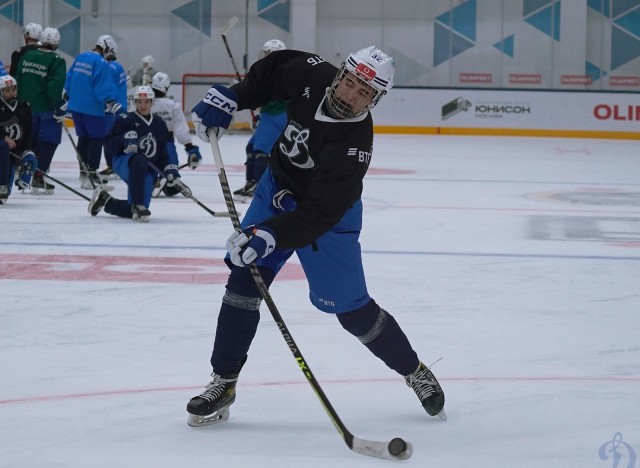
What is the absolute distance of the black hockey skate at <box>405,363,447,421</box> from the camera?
10.4 ft

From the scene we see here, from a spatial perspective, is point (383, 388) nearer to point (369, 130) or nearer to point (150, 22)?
point (369, 130)

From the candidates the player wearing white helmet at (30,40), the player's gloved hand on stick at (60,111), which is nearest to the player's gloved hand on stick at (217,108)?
the player's gloved hand on stick at (60,111)

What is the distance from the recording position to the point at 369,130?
9.93ft

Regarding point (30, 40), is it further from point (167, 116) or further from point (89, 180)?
point (167, 116)

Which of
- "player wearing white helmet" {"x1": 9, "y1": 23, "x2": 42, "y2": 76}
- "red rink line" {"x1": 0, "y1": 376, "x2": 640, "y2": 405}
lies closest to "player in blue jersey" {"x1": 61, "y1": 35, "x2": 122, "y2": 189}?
"player wearing white helmet" {"x1": 9, "y1": 23, "x2": 42, "y2": 76}

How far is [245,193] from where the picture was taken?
8.57 metres

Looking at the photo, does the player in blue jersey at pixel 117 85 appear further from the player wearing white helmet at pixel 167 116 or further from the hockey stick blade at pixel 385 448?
the hockey stick blade at pixel 385 448

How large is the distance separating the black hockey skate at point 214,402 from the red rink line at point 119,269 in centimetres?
215

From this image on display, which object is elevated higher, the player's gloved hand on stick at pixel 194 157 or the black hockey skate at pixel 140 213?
the player's gloved hand on stick at pixel 194 157

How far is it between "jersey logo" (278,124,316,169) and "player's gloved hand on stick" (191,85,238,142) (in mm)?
198

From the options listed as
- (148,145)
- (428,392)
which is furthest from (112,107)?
(428,392)

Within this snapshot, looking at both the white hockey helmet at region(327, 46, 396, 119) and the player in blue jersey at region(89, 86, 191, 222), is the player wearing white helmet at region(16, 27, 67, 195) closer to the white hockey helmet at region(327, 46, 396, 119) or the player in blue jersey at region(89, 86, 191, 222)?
the player in blue jersey at region(89, 86, 191, 222)

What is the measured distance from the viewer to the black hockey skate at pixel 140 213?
7266 millimetres

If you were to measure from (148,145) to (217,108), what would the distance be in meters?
4.47
